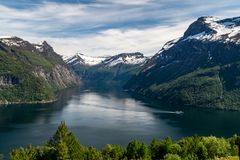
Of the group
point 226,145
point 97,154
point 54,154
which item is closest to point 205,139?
point 226,145

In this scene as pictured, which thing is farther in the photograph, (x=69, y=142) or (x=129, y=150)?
(x=129, y=150)

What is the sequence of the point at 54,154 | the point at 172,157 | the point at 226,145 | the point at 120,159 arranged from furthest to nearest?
the point at 226,145, the point at 120,159, the point at 54,154, the point at 172,157

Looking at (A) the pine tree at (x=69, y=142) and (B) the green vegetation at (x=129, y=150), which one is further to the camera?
(A) the pine tree at (x=69, y=142)

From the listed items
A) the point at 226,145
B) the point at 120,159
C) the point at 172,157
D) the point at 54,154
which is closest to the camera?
the point at 172,157

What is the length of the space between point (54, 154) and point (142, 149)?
81.4 feet

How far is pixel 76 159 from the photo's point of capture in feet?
368

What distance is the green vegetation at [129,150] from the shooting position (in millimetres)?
111500

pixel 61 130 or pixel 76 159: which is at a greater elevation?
pixel 61 130

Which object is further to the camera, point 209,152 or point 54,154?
point 209,152

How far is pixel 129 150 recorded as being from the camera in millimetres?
122875

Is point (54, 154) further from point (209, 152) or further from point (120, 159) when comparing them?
point (209, 152)

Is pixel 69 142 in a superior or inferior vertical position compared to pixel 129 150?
superior

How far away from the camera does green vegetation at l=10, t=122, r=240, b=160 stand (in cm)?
11150

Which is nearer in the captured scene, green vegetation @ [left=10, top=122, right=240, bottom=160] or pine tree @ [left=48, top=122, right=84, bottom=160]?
green vegetation @ [left=10, top=122, right=240, bottom=160]
